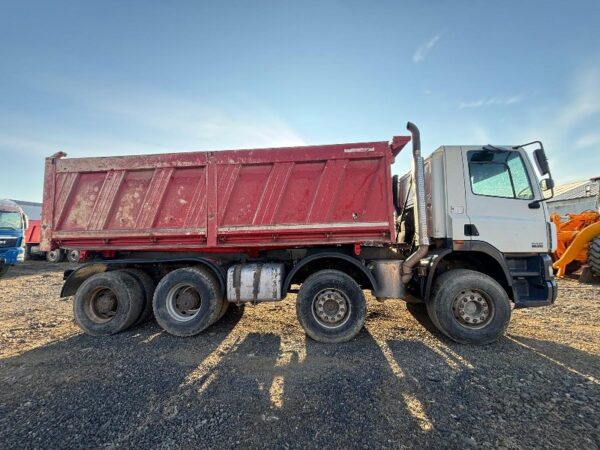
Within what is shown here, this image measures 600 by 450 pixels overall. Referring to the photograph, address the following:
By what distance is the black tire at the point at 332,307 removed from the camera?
160 inches

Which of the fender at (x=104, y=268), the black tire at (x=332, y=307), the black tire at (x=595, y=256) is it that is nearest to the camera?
the black tire at (x=332, y=307)

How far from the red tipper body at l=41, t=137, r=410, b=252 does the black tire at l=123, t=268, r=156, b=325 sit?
0.55m

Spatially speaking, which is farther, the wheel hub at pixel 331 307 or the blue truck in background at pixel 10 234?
the blue truck in background at pixel 10 234

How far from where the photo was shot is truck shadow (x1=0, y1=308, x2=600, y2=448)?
7.29 ft

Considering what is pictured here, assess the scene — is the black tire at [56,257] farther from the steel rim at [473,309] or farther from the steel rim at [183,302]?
the steel rim at [473,309]

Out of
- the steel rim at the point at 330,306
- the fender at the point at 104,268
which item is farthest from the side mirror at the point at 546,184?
the fender at the point at 104,268

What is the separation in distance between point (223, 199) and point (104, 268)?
2.60 meters

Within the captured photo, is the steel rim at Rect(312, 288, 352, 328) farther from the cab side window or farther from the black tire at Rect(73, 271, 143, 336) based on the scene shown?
the black tire at Rect(73, 271, 143, 336)

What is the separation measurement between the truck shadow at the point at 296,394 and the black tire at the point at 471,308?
0.21m

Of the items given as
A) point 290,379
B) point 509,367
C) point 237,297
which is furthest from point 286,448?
point 509,367

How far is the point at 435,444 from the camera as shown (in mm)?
2119

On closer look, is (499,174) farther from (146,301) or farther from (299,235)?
(146,301)

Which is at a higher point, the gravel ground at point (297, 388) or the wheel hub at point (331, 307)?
the wheel hub at point (331, 307)

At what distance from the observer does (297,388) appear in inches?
114
